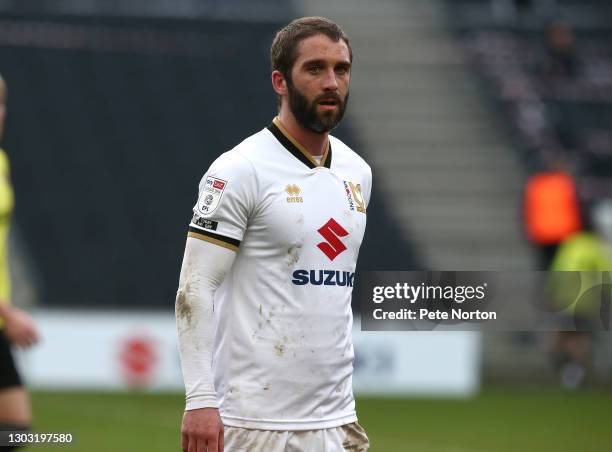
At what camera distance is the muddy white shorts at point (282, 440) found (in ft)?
12.1

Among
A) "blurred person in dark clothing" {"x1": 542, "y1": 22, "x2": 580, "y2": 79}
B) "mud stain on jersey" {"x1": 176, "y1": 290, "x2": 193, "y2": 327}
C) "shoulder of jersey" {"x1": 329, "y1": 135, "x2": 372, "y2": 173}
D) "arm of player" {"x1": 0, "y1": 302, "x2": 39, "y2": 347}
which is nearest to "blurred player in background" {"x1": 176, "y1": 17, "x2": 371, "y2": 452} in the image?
Result: "mud stain on jersey" {"x1": 176, "y1": 290, "x2": 193, "y2": 327}

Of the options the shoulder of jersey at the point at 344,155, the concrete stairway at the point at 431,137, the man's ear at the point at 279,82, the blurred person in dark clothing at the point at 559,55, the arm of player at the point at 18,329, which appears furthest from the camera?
the blurred person in dark clothing at the point at 559,55

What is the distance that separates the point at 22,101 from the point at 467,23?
6.44 meters

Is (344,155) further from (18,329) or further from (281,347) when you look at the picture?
(18,329)

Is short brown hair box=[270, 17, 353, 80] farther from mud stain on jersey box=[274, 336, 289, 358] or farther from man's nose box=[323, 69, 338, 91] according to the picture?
mud stain on jersey box=[274, 336, 289, 358]

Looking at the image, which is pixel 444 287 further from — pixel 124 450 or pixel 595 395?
pixel 595 395

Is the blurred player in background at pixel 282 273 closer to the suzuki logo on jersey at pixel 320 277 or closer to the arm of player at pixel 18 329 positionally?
the suzuki logo on jersey at pixel 320 277

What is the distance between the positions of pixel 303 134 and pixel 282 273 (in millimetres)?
396

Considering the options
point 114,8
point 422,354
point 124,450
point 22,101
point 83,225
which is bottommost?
point 124,450

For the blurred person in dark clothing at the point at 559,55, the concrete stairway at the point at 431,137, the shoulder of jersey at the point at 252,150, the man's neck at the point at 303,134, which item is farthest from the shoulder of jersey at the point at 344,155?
the blurred person in dark clothing at the point at 559,55

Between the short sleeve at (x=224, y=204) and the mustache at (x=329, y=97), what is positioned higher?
the mustache at (x=329, y=97)

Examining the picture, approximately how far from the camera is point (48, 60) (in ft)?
55.0

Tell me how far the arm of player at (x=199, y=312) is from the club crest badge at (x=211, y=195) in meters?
0.09

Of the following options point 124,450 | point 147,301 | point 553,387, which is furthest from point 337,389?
point 147,301
